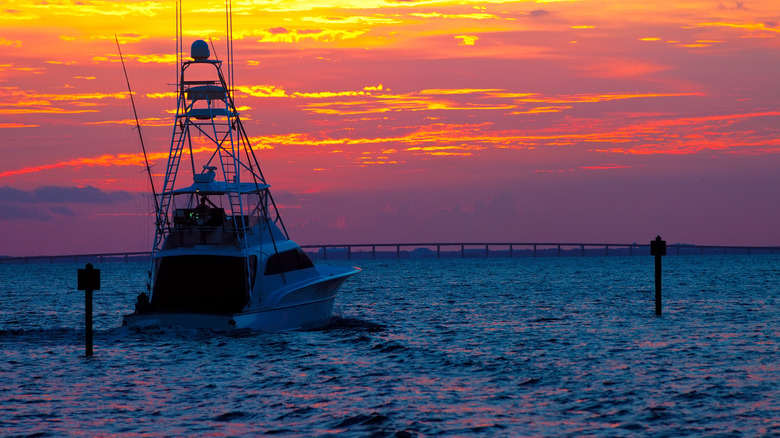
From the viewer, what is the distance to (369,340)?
3164 centimetres

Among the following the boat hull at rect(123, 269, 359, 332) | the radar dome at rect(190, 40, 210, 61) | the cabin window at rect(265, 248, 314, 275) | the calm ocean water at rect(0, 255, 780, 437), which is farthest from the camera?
the cabin window at rect(265, 248, 314, 275)

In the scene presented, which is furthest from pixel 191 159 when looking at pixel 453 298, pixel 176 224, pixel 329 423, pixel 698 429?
pixel 453 298

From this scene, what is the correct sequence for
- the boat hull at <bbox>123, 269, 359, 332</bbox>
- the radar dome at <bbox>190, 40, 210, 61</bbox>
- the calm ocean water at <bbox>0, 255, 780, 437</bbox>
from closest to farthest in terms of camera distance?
the calm ocean water at <bbox>0, 255, 780, 437</bbox>
the boat hull at <bbox>123, 269, 359, 332</bbox>
the radar dome at <bbox>190, 40, 210, 61</bbox>

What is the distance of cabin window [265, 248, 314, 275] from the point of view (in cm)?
3011

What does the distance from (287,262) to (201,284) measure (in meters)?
3.55

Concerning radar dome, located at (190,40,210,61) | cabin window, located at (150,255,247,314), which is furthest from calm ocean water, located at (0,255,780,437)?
radar dome, located at (190,40,210,61)

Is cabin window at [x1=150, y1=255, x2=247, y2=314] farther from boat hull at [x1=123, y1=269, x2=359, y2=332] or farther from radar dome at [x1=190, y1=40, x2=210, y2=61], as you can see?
radar dome at [x1=190, y1=40, x2=210, y2=61]

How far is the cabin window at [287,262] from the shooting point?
3011 cm

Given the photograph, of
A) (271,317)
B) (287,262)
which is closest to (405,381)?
(271,317)

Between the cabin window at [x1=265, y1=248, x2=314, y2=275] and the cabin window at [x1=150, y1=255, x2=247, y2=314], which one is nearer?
the cabin window at [x1=150, y1=255, x2=247, y2=314]

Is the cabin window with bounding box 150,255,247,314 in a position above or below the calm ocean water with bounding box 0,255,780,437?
above

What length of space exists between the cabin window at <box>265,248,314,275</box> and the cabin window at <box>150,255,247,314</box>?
4.38 feet

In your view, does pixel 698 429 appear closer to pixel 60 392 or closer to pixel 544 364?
pixel 544 364

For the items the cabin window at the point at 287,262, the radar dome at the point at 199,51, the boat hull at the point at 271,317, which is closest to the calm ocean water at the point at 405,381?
the boat hull at the point at 271,317
